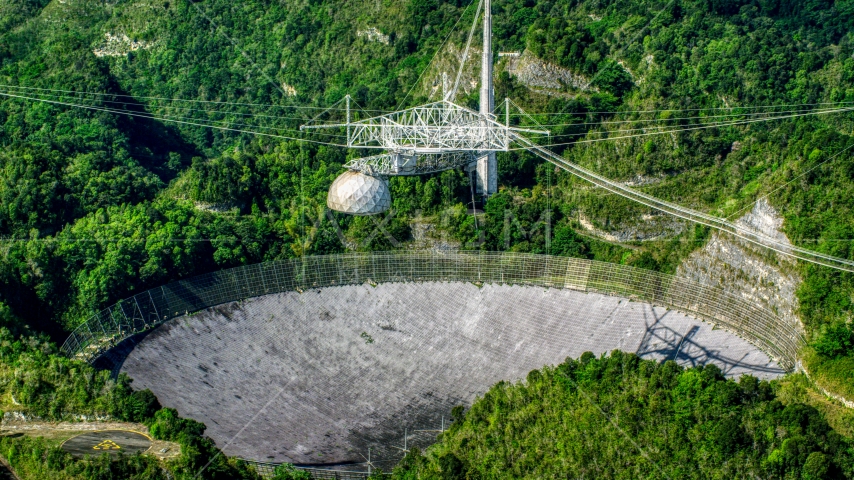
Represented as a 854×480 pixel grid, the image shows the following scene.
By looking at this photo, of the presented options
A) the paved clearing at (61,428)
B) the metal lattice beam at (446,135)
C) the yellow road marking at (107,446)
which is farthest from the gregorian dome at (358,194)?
the yellow road marking at (107,446)

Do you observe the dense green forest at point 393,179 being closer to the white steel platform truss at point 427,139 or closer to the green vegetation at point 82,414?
the green vegetation at point 82,414

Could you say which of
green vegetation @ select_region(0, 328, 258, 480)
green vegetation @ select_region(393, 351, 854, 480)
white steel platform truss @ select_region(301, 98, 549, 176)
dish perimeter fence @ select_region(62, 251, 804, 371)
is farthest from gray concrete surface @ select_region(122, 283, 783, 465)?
white steel platform truss @ select_region(301, 98, 549, 176)

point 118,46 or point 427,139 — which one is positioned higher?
point 427,139

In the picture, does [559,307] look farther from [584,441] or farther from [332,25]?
[332,25]

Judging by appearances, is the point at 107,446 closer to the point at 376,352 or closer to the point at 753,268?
the point at 376,352

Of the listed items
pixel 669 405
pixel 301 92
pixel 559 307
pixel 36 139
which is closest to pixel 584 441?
pixel 669 405

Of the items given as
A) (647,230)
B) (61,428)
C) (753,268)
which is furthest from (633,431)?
(647,230)

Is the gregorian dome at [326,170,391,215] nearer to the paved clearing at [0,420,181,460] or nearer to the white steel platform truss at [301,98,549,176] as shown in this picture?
the white steel platform truss at [301,98,549,176]
